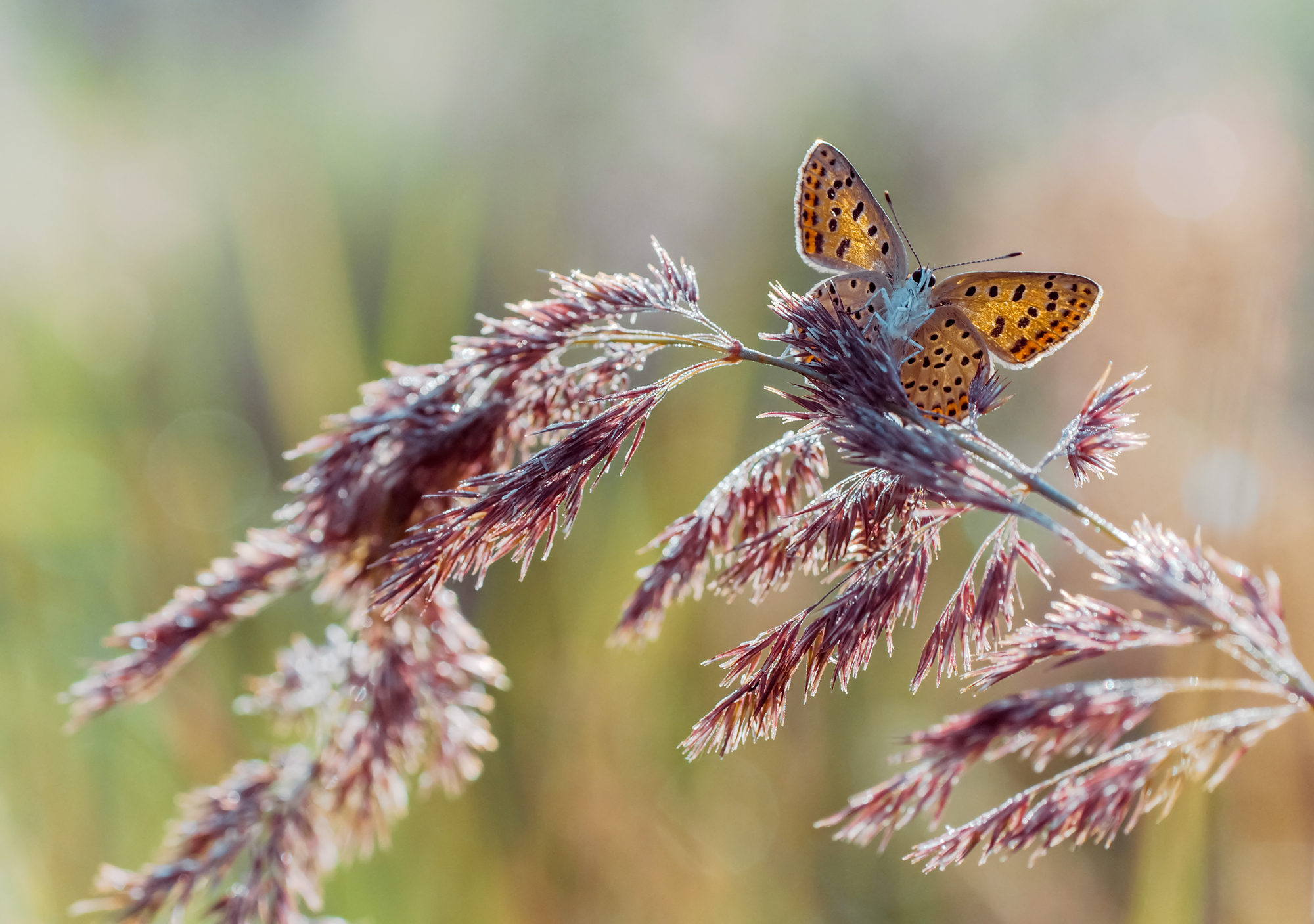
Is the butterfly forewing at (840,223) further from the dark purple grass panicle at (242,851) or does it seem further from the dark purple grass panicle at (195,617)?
the dark purple grass panicle at (242,851)

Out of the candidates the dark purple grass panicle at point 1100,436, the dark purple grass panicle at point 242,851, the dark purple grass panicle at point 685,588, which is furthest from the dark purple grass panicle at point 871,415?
the dark purple grass panicle at point 242,851

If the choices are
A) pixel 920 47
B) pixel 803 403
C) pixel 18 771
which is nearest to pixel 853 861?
pixel 803 403

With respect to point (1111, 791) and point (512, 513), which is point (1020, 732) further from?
A: point (512, 513)

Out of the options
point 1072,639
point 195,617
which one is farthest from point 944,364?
point 195,617

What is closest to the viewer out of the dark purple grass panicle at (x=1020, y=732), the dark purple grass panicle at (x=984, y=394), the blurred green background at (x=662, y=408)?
the dark purple grass panicle at (x=1020, y=732)

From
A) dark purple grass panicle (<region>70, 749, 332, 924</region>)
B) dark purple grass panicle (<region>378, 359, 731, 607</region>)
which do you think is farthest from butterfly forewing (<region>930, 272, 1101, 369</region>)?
dark purple grass panicle (<region>70, 749, 332, 924</region>)

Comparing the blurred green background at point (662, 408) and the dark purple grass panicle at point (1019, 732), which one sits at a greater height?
the blurred green background at point (662, 408)

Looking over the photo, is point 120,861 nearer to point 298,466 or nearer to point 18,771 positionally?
point 18,771
